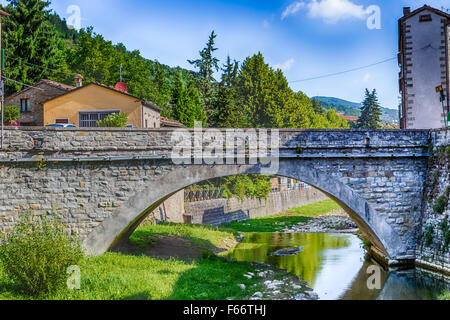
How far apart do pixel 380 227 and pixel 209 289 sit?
667 centimetres

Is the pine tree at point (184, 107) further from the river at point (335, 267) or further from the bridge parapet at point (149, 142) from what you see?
the bridge parapet at point (149, 142)

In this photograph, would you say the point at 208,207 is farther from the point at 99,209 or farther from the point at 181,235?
the point at 99,209

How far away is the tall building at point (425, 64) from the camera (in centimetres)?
1980

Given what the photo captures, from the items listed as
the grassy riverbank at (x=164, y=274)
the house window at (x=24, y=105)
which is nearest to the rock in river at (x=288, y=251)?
the grassy riverbank at (x=164, y=274)

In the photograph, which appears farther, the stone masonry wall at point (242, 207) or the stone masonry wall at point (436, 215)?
the stone masonry wall at point (242, 207)

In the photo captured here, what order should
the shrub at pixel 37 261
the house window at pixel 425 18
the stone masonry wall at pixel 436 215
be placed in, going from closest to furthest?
the shrub at pixel 37 261 < the stone masonry wall at pixel 436 215 < the house window at pixel 425 18

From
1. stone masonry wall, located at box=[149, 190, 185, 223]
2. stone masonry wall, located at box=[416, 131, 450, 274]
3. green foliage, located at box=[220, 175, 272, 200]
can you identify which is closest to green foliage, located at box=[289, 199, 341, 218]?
green foliage, located at box=[220, 175, 272, 200]

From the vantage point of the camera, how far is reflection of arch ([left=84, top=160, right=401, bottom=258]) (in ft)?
46.7

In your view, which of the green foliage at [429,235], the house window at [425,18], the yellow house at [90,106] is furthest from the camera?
the yellow house at [90,106]

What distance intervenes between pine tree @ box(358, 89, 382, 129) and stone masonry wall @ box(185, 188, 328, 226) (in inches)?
779

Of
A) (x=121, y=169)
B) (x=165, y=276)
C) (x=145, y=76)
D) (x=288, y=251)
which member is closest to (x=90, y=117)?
(x=121, y=169)

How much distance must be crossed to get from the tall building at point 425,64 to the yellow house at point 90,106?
43.3ft

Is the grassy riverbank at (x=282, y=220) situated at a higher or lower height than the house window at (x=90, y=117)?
lower

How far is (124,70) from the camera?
45844mm
